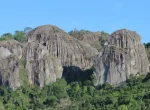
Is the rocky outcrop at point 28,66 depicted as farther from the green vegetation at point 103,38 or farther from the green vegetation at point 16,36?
the green vegetation at point 103,38

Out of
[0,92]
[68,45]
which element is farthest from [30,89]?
[68,45]

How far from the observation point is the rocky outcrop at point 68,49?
286ft

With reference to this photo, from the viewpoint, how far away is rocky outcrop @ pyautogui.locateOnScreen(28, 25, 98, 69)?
87125 millimetres

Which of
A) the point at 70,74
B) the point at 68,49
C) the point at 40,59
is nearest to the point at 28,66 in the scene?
the point at 40,59

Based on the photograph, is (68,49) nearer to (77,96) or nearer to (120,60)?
(120,60)

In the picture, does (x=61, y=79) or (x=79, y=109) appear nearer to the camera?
(x=79, y=109)

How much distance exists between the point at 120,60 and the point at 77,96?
7.10 metres

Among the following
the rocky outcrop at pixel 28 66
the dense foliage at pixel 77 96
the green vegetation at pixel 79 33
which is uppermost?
the green vegetation at pixel 79 33

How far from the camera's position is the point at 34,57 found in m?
83.9

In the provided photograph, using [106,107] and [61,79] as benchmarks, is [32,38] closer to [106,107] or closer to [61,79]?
[61,79]

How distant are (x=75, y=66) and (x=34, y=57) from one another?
5.82 metres

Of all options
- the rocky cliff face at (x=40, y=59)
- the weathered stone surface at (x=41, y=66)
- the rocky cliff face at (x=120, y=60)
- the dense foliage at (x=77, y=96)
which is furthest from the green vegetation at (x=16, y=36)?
the rocky cliff face at (x=120, y=60)

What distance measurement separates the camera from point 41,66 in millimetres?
83062

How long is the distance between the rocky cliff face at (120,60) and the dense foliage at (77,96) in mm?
1401
